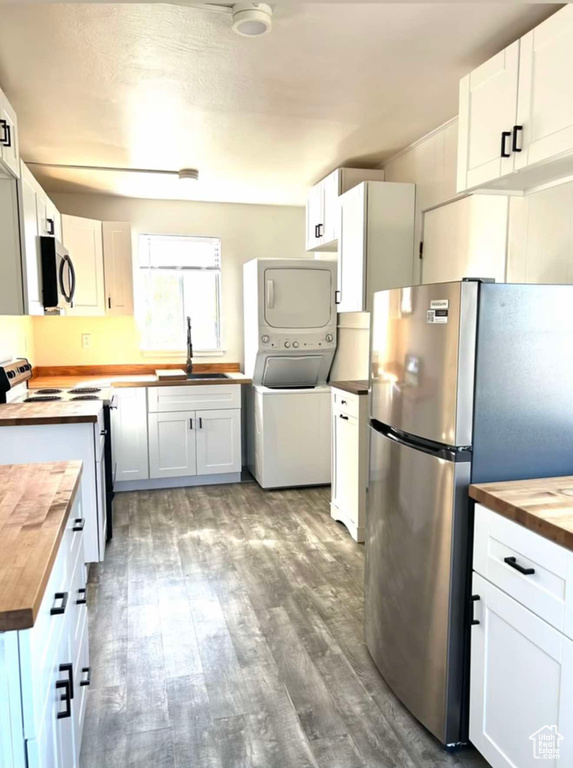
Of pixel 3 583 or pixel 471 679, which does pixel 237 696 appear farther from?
pixel 3 583

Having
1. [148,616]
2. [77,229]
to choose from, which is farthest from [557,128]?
[77,229]

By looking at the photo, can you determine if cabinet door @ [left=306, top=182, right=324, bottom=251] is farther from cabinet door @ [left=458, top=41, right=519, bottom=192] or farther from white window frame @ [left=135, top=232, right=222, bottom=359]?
cabinet door @ [left=458, top=41, right=519, bottom=192]

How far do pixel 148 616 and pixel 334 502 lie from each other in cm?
157

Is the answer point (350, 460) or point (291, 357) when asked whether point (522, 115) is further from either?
point (291, 357)

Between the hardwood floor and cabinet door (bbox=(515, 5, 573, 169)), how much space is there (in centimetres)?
189

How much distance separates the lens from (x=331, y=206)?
3791mm

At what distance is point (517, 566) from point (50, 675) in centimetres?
110

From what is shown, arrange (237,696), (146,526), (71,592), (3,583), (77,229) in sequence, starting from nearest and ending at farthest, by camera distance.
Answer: (3,583) → (71,592) → (237,696) → (146,526) → (77,229)

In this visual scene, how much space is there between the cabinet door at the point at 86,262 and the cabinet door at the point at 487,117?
3082 mm

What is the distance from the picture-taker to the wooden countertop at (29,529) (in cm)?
93

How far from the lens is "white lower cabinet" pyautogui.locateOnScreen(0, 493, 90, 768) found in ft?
3.06

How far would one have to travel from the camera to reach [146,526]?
3672 mm

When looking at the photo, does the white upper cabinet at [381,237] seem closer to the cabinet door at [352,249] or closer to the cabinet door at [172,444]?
the cabinet door at [352,249]

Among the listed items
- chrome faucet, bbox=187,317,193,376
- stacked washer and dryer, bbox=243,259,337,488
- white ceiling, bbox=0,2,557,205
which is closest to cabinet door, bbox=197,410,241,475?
stacked washer and dryer, bbox=243,259,337,488
